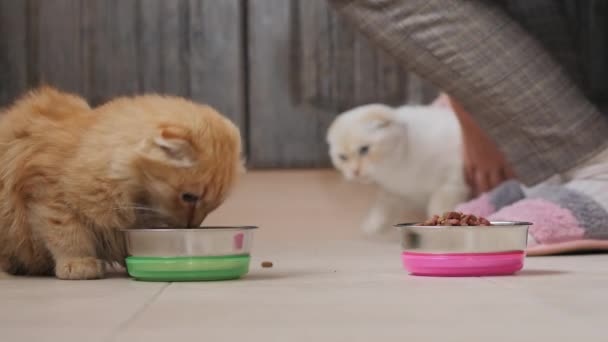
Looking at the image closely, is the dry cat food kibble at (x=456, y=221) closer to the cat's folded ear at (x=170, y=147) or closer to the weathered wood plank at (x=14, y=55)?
the cat's folded ear at (x=170, y=147)

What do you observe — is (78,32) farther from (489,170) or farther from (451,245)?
(451,245)

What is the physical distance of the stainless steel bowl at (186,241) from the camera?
1.49m

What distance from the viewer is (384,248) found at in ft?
8.31

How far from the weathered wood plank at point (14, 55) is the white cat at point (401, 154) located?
107 cm

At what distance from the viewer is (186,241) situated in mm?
1493

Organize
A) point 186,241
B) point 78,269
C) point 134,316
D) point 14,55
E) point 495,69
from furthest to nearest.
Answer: point 14,55 < point 495,69 < point 78,269 < point 186,241 < point 134,316

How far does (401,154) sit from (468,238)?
5.20 ft

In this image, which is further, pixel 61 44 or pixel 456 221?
pixel 61 44

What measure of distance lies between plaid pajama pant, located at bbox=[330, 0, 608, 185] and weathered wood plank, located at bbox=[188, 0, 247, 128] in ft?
2.91

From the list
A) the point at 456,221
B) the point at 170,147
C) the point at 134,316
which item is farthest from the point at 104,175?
the point at 456,221

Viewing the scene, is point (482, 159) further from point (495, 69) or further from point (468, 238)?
point (468, 238)

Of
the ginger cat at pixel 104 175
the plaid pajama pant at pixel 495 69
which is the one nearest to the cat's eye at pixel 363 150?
the plaid pajama pant at pixel 495 69

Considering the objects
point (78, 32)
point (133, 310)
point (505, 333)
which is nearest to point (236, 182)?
point (133, 310)

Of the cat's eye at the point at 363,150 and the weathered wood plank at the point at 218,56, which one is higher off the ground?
the weathered wood plank at the point at 218,56
